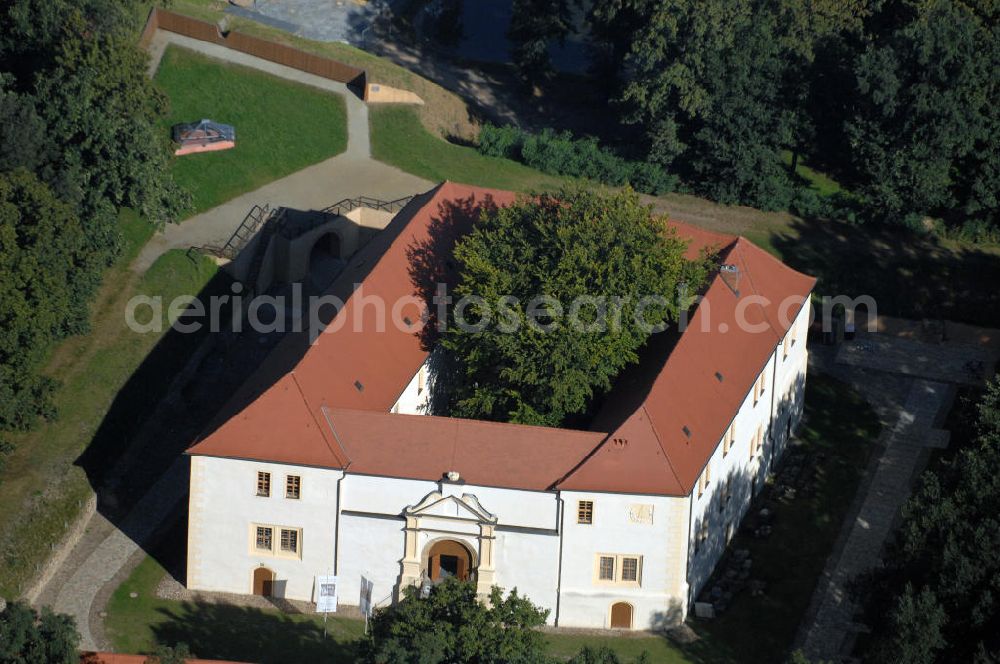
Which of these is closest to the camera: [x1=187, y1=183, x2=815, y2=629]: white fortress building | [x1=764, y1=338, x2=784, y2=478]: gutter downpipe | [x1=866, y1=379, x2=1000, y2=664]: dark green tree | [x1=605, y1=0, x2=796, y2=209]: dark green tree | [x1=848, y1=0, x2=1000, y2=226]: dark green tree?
[x1=866, y1=379, x2=1000, y2=664]: dark green tree

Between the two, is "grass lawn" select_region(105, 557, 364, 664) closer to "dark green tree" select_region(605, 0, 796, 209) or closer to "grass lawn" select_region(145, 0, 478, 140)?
"dark green tree" select_region(605, 0, 796, 209)

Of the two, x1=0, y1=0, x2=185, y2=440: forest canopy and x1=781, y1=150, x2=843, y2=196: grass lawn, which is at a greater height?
x1=0, y1=0, x2=185, y2=440: forest canopy

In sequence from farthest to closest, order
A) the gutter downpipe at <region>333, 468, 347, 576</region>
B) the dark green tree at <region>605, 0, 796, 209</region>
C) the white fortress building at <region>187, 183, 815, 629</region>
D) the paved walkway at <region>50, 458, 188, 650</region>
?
the dark green tree at <region>605, 0, 796, 209</region>
the paved walkway at <region>50, 458, 188, 650</region>
the gutter downpipe at <region>333, 468, 347, 576</region>
the white fortress building at <region>187, 183, 815, 629</region>

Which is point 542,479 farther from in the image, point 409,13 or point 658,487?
point 409,13

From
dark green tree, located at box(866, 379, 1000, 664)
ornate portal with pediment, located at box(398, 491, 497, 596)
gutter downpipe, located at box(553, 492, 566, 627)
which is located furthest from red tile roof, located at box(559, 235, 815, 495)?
dark green tree, located at box(866, 379, 1000, 664)

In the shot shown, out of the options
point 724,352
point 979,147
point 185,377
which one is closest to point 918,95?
point 979,147

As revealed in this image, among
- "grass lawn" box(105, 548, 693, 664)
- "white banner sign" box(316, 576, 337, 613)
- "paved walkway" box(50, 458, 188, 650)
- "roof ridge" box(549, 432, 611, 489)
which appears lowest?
"grass lawn" box(105, 548, 693, 664)
